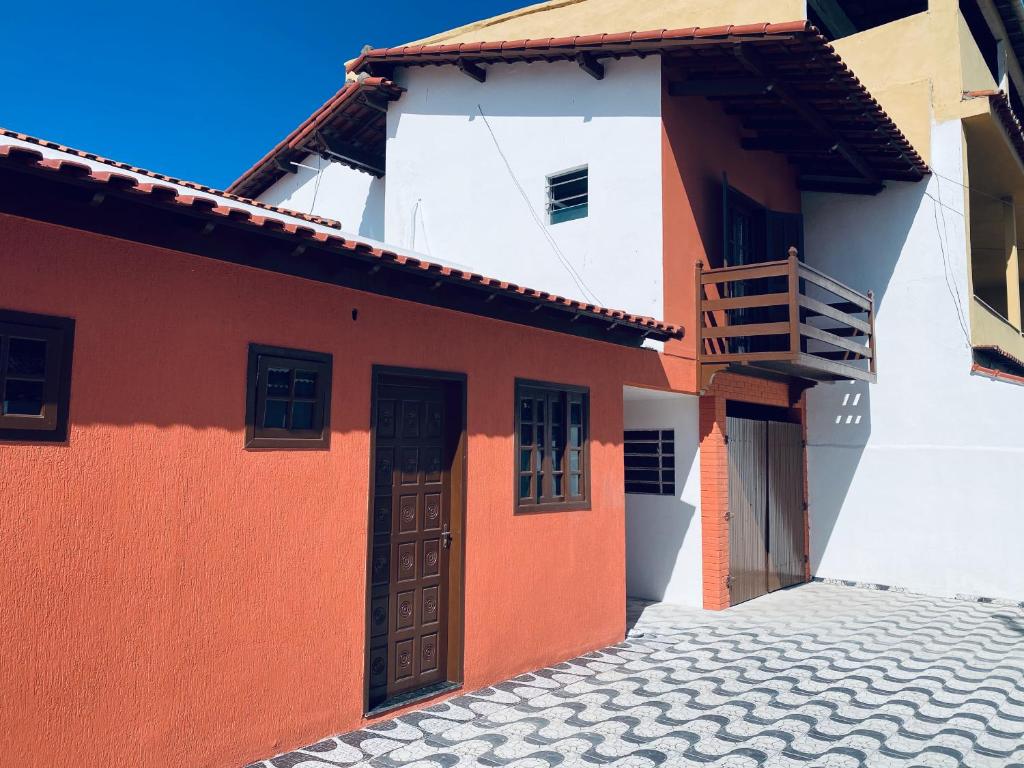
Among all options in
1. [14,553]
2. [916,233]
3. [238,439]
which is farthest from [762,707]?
[916,233]

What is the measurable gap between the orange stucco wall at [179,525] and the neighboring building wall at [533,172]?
3764 mm

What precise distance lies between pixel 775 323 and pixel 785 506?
373cm

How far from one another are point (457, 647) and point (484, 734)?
0.94 m

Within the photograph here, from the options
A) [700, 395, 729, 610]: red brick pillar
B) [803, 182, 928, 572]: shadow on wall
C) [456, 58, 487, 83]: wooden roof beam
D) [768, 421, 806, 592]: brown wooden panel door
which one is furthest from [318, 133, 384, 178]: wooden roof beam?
[768, 421, 806, 592]: brown wooden panel door

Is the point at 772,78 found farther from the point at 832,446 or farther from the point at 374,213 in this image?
the point at 374,213

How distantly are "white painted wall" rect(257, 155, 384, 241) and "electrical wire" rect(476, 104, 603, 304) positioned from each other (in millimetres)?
3168

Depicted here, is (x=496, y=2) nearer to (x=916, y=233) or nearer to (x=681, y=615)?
(x=916, y=233)

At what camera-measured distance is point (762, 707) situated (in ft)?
19.1

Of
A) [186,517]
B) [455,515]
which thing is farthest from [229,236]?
[455,515]

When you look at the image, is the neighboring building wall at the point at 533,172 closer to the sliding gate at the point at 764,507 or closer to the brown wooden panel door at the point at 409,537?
the sliding gate at the point at 764,507

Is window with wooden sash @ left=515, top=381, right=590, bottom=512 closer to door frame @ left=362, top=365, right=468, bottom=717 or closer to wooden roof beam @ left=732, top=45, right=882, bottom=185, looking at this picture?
door frame @ left=362, top=365, right=468, bottom=717

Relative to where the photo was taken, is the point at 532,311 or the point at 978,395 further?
the point at 978,395

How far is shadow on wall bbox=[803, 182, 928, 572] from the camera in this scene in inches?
453

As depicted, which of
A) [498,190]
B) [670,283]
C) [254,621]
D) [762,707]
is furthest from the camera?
[498,190]
